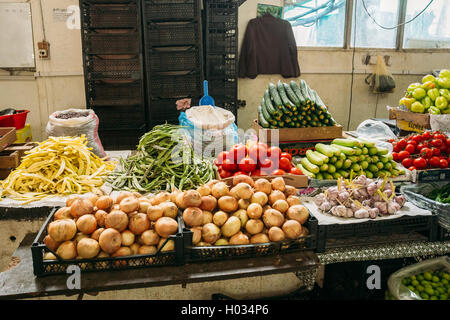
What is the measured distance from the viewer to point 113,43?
546cm

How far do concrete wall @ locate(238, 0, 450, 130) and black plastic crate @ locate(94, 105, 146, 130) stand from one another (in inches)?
82.4

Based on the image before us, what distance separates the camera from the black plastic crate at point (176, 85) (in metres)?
5.62

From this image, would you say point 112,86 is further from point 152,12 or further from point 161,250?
point 161,250

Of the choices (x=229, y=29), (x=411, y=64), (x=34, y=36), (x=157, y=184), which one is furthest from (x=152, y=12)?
(x=411, y=64)

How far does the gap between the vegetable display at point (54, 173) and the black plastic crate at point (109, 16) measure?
284cm

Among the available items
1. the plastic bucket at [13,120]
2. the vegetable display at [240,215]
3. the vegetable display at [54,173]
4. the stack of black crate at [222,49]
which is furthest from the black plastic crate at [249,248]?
the stack of black crate at [222,49]

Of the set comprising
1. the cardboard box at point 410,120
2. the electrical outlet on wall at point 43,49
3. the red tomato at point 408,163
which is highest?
the electrical outlet on wall at point 43,49

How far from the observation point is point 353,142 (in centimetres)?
314

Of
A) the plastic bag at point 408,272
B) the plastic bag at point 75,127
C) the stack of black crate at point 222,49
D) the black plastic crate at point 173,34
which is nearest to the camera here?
the plastic bag at point 408,272

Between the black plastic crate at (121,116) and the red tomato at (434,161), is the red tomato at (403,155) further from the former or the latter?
the black plastic crate at (121,116)

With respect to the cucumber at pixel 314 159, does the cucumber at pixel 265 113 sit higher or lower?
higher

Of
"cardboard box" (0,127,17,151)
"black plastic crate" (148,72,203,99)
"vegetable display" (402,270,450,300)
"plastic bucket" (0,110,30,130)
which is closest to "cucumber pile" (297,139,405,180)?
"vegetable display" (402,270,450,300)

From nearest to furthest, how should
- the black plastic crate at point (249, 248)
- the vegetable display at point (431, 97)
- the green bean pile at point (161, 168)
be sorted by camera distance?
the black plastic crate at point (249, 248)
the green bean pile at point (161, 168)
the vegetable display at point (431, 97)

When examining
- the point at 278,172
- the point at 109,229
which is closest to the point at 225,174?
the point at 278,172
